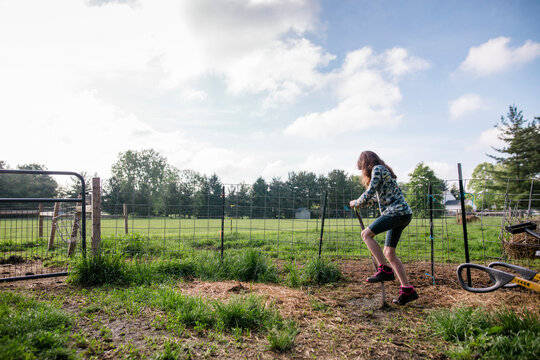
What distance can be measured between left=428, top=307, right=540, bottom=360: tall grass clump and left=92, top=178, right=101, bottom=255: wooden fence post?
5.44 m

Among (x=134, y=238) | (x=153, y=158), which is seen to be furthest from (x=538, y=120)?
(x=153, y=158)

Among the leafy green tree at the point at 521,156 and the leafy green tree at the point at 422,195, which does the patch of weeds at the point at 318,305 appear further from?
the leafy green tree at the point at 521,156

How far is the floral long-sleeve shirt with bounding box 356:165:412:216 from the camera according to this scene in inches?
146

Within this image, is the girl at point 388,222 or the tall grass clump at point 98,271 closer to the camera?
the girl at point 388,222

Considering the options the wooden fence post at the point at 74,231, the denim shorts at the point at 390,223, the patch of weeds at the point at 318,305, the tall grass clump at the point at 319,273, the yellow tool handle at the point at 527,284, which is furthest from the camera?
the wooden fence post at the point at 74,231

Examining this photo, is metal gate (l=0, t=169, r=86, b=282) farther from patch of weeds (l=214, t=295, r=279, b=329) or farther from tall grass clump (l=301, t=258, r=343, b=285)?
tall grass clump (l=301, t=258, r=343, b=285)

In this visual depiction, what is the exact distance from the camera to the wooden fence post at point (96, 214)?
211 inches

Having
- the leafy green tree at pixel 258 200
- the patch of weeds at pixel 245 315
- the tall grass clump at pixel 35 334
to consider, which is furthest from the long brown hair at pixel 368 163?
the tall grass clump at pixel 35 334

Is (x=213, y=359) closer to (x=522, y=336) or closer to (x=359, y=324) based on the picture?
(x=359, y=324)

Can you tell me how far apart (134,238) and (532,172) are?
137 feet

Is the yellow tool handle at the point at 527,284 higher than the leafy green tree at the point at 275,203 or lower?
lower

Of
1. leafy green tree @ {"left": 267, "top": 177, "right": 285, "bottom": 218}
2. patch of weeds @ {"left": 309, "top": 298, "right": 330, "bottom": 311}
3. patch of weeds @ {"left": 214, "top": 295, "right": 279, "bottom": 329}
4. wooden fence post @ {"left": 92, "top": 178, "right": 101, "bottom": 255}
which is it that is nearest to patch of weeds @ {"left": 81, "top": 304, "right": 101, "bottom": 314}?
patch of weeds @ {"left": 214, "top": 295, "right": 279, "bottom": 329}

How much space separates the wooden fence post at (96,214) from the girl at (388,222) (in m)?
4.60

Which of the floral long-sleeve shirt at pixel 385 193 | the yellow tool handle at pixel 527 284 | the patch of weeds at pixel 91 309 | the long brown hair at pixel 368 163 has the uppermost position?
the long brown hair at pixel 368 163
